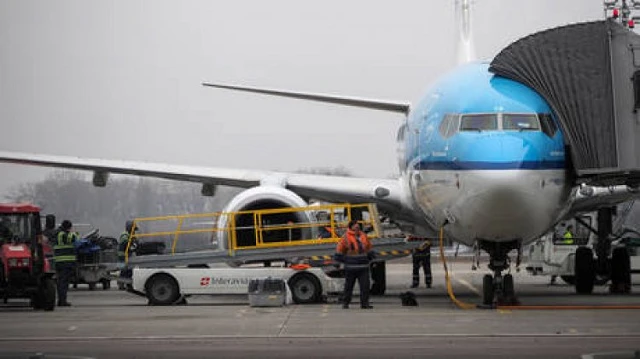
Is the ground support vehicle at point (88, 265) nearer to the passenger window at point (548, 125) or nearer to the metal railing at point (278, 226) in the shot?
the metal railing at point (278, 226)

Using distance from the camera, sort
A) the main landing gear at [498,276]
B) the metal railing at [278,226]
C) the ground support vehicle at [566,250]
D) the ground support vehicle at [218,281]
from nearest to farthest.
A: the main landing gear at [498,276]
the ground support vehicle at [218,281]
the metal railing at [278,226]
the ground support vehicle at [566,250]

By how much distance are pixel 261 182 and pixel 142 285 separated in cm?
550

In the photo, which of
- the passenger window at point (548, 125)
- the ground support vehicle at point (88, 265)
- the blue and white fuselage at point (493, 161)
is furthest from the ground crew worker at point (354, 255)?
the ground support vehicle at point (88, 265)

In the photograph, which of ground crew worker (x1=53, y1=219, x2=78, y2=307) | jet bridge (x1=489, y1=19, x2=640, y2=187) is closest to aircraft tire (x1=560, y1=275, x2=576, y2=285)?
jet bridge (x1=489, y1=19, x2=640, y2=187)

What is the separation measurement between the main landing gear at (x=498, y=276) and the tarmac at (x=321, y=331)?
0.69 meters

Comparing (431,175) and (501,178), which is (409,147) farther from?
(501,178)

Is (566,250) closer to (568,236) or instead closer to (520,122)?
(568,236)

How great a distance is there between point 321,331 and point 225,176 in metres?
12.9

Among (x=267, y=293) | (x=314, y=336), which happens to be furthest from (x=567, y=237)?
(x=314, y=336)

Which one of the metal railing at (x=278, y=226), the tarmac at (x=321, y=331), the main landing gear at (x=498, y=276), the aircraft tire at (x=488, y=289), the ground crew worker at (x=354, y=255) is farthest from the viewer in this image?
the metal railing at (x=278, y=226)

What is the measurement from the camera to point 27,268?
21797 mm

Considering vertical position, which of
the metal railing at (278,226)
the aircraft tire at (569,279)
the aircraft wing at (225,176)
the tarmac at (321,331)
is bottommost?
the aircraft tire at (569,279)

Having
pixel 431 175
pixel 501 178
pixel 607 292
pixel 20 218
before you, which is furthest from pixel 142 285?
pixel 607 292

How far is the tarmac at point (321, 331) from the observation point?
536 inches
